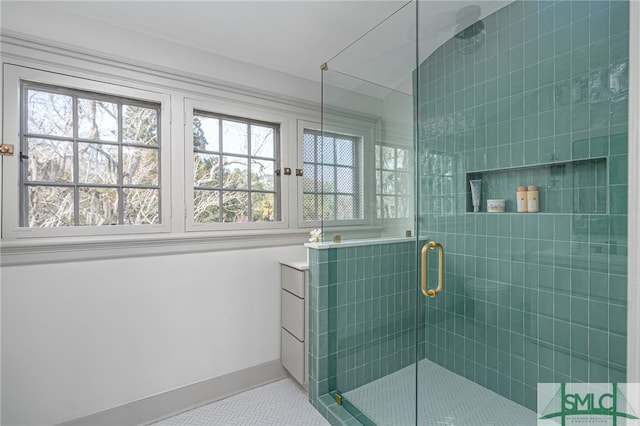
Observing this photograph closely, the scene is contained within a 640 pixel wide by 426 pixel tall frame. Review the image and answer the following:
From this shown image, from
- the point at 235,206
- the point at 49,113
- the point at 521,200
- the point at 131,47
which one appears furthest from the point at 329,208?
the point at 49,113

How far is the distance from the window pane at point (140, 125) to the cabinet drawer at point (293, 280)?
1.17 metres

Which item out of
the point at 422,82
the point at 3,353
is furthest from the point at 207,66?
the point at 3,353

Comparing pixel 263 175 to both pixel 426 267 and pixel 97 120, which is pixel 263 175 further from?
pixel 426 267

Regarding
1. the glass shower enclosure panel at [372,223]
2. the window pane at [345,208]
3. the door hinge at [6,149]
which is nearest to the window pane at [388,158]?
the glass shower enclosure panel at [372,223]

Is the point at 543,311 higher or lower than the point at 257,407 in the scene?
higher

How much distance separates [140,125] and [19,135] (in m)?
0.54

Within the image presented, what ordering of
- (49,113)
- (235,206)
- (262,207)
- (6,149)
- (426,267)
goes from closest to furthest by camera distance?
(6,149), (49,113), (426,267), (235,206), (262,207)

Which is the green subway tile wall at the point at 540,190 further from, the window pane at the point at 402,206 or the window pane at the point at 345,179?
the window pane at the point at 345,179

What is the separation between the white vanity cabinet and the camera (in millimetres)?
1991

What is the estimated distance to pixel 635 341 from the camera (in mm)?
1044

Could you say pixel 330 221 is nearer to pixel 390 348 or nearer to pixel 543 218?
pixel 390 348

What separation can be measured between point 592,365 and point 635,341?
0.58 metres

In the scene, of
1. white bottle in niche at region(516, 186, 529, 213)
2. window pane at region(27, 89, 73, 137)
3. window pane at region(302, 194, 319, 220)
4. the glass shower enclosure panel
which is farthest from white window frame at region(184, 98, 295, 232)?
white bottle in niche at region(516, 186, 529, 213)

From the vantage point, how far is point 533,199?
1.74m
